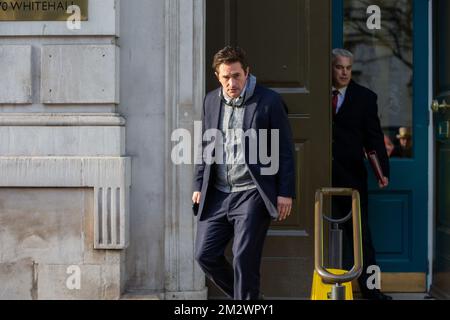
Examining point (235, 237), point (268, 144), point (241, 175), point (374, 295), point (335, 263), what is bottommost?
point (374, 295)

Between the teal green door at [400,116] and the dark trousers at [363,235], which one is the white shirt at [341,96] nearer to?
the teal green door at [400,116]

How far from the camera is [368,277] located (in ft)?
22.2

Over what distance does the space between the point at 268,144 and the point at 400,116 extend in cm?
209

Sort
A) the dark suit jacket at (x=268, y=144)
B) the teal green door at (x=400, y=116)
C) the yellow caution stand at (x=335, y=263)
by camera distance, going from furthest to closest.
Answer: the teal green door at (x=400, y=116)
the dark suit jacket at (x=268, y=144)
the yellow caution stand at (x=335, y=263)

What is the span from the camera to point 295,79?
6629 mm

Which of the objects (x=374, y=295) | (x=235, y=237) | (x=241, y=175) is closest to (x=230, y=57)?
(x=241, y=175)

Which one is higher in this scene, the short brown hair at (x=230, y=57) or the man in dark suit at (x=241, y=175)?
the short brown hair at (x=230, y=57)

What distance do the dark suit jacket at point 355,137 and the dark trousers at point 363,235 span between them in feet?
0.41

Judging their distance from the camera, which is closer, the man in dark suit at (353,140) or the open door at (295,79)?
the open door at (295,79)

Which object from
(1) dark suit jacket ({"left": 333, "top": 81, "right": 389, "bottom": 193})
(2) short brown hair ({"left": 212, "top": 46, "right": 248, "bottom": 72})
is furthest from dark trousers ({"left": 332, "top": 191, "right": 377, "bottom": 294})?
(2) short brown hair ({"left": 212, "top": 46, "right": 248, "bottom": 72})

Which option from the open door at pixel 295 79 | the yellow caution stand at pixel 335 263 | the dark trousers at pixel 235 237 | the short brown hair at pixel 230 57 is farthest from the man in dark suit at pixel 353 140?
the short brown hair at pixel 230 57

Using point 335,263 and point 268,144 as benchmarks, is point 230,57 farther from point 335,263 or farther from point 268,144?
point 335,263

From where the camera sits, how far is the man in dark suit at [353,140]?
6.74 m
